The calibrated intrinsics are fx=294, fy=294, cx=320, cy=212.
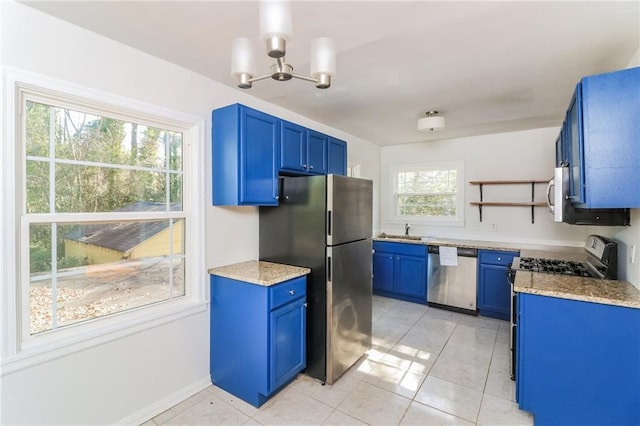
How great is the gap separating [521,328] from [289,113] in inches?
109

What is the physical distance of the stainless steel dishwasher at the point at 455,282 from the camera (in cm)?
376

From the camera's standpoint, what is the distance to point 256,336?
2100mm

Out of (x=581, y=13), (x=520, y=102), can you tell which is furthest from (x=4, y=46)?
(x=520, y=102)

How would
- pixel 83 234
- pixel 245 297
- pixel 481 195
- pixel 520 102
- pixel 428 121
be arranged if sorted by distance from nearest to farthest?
pixel 83 234
pixel 245 297
pixel 520 102
pixel 428 121
pixel 481 195

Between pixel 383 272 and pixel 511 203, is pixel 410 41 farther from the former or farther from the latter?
pixel 383 272

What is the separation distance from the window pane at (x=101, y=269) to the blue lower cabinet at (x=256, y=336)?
1.36 feet

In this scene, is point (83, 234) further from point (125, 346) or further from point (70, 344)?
point (125, 346)

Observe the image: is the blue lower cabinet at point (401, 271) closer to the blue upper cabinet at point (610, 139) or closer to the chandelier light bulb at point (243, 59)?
the blue upper cabinet at point (610, 139)

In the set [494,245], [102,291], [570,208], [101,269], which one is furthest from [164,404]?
[494,245]

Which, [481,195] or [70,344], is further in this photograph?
[481,195]

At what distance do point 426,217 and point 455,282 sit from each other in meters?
1.19

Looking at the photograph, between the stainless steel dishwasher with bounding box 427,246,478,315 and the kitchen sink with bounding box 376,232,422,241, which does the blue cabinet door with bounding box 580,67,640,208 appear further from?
the kitchen sink with bounding box 376,232,422,241

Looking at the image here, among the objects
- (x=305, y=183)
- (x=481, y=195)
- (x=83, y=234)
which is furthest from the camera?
(x=481, y=195)

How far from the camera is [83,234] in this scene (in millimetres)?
1792
